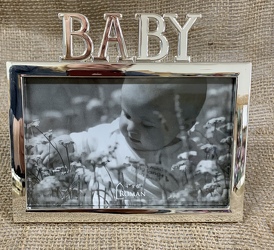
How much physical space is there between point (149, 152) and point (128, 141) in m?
0.04

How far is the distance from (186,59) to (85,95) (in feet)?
0.61

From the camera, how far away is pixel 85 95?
754 millimetres

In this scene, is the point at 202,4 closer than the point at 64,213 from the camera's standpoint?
No

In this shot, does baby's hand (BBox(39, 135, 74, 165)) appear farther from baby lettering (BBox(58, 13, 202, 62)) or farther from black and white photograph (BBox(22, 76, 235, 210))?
baby lettering (BBox(58, 13, 202, 62))

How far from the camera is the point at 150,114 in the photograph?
0.76m

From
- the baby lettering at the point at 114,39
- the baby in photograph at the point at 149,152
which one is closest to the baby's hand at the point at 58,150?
the baby in photograph at the point at 149,152

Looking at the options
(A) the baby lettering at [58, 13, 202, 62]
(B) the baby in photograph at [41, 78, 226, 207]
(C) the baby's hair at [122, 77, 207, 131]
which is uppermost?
(A) the baby lettering at [58, 13, 202, 62]

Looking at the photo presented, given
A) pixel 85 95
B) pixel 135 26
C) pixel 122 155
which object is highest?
pixel 135 26

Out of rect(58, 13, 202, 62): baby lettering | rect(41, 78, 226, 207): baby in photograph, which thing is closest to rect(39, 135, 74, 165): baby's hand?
rect(41, 78, 226, 207): baby in photograph

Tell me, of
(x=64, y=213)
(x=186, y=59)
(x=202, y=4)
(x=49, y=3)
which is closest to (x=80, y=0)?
(x=49, y=3)

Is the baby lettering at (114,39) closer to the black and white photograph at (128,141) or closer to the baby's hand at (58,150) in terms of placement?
the black and white photograph at (128,141)

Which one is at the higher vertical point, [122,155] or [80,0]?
[80,0]

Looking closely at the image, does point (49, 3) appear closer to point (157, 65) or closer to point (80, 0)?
point (80, 0)

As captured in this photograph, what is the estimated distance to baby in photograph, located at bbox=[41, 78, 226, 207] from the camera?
29.8 inches
